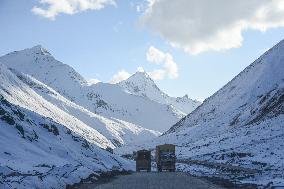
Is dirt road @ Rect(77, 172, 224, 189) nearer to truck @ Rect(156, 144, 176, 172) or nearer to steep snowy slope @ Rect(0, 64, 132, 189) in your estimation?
steep snowy slope @ Rect(0, 64, 132, 189)

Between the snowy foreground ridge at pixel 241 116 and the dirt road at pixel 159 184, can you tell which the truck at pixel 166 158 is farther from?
the dirt road at pixel 159 184

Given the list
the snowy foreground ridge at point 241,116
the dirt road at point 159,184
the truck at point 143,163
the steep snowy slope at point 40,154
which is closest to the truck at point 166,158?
the truck at point 143,163

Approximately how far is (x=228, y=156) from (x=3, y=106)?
1264 inches

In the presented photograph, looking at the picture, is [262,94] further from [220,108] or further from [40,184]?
[40,184]

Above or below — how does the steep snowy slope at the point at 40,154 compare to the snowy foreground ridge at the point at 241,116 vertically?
below

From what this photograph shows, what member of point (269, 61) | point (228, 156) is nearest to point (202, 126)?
point (269, 61)

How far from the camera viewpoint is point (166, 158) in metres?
53.4

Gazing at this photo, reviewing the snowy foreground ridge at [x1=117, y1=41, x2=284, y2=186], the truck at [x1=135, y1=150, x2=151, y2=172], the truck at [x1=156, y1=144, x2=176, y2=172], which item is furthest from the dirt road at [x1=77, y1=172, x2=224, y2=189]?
the snowy foreground ridge at [x1=117, y1=41, x2=284, y2=186]

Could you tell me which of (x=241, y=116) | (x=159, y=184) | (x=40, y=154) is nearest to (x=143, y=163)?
(x=40, y=154)

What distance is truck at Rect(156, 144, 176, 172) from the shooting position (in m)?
52.3

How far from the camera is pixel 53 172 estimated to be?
2681cm

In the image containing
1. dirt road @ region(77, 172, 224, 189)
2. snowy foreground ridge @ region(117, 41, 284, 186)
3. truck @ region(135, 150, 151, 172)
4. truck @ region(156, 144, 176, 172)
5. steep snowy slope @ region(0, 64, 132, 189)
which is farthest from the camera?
snowy foreground ridge @ region(117, 41, 284, 186)

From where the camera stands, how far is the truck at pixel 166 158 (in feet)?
172

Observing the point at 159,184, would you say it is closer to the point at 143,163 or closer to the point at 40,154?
the point at 40,154
